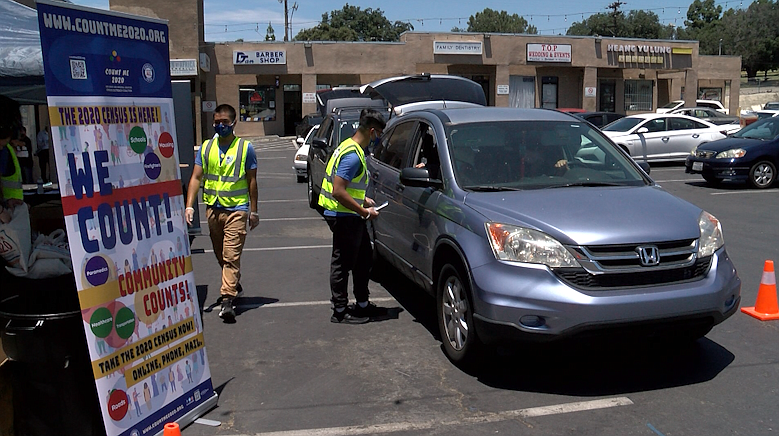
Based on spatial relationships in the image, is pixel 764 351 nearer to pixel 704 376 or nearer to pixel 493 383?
pixel 704 376

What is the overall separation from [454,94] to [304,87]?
28.0 metres

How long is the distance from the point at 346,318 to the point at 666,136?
1709 centimetres

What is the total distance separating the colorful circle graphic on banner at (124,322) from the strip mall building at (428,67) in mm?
31929

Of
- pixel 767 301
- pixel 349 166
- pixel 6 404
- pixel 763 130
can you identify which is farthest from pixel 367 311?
pixel 763 130

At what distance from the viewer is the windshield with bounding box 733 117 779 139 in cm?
1620

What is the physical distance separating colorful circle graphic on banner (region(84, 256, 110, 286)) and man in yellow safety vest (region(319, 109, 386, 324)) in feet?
8.16

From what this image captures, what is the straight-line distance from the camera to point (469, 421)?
15.2 feet

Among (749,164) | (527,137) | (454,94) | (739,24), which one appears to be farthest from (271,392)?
(739,24)

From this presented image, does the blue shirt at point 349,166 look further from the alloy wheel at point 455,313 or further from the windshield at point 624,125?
the windshield at point 624,125

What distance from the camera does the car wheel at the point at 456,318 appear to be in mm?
5203

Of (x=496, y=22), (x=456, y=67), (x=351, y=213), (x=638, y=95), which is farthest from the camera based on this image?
(x=496, y=22)

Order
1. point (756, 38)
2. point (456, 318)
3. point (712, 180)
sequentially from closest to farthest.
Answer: point (456, 318)
point (712, 180)
point (756, 38)

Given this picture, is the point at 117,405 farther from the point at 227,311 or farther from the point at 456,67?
the point at 456,67

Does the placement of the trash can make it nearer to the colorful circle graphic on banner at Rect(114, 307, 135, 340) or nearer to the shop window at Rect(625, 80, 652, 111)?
the colorful circle graphic on banner at Rect(114, 307, 135, 340)
